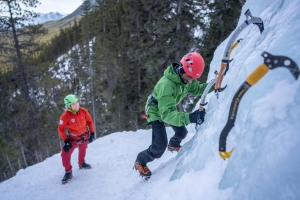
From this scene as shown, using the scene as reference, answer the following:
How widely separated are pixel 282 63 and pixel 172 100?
2.22 meters

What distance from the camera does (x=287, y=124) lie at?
186 cm

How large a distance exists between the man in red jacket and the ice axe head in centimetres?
549

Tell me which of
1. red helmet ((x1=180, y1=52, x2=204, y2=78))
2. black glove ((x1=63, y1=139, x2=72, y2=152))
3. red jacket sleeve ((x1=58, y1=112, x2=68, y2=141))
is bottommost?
black glove ((x1=63, y1=139, x2=72, y2=152))

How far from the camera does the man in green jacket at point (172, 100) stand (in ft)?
12.2

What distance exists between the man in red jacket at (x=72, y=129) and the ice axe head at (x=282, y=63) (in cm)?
549

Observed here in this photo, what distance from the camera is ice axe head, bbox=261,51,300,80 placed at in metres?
1.87

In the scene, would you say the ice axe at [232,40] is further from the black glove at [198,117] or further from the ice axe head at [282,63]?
the ice axe head at [282,63]

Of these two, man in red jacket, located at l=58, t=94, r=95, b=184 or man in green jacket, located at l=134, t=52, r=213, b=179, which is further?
man in red jacket, located at l=58, t=94, r=95, b=184

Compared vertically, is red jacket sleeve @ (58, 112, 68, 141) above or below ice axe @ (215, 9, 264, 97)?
below

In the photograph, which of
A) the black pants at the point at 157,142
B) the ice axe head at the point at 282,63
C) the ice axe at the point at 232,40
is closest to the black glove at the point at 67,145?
the black pants at the point at 157,142

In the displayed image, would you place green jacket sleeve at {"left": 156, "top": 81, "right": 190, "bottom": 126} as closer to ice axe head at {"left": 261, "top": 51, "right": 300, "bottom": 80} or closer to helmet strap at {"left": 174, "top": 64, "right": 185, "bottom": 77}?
helmet strap at {"left": 174, "top": 64, "right": 185, "bottom": 77}

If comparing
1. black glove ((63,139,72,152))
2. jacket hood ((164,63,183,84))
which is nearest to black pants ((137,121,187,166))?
jacket hood ((164,63,183,84))

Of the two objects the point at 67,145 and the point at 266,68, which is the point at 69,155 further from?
the point at 266,68

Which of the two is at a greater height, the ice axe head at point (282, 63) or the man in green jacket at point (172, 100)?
the ice axe head at point (282, 63)
